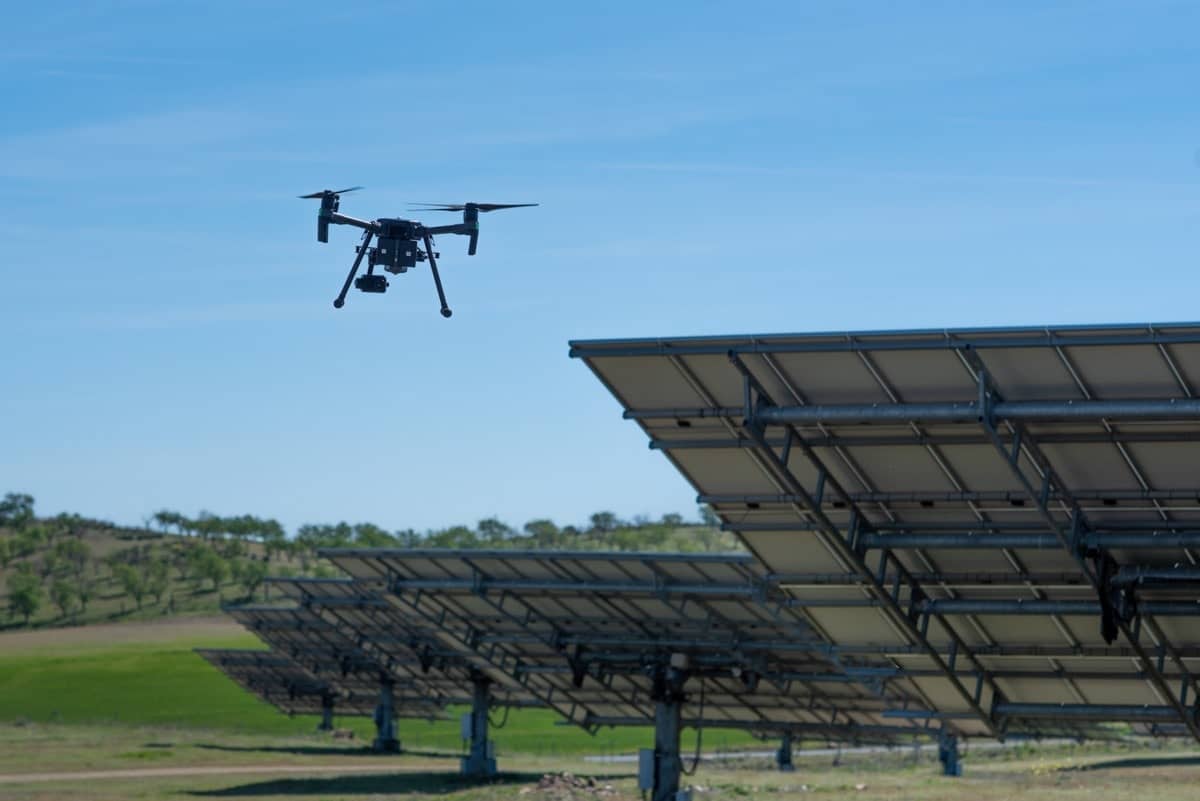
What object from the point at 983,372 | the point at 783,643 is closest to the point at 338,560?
the point at 783,643

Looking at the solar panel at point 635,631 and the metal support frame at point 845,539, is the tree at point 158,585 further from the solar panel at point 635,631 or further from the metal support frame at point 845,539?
the metal support frame at point 845,539

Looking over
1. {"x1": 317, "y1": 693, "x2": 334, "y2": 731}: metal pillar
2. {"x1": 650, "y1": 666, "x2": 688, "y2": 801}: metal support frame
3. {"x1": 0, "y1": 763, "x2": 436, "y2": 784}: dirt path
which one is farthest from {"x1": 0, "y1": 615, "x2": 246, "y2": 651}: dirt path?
{"x1": 650, "y1": 666, "x2": 688, "y2": 801}: metal support frame

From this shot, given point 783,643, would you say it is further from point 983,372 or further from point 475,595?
point 983,372

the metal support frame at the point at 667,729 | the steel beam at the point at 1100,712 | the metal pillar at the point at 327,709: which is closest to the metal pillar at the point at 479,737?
the metal support frame at the point at 667,729

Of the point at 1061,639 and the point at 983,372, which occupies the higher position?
the point at 983,372

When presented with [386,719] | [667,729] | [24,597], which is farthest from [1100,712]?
[24,597]

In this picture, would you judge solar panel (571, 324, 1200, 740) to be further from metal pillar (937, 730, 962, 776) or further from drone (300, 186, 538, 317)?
metal pillar (937, 730, 962, 776)
